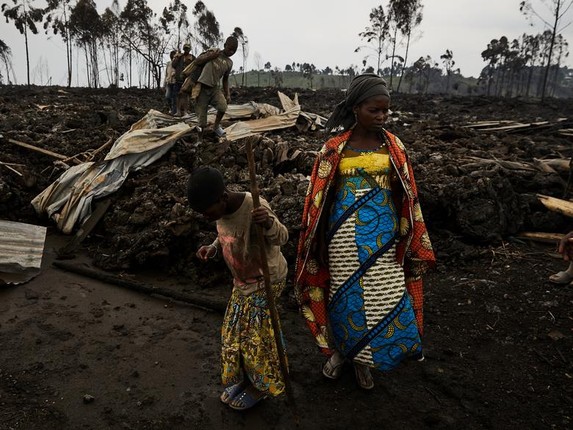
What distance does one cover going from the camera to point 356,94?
2082 mm

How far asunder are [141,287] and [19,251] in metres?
1.27

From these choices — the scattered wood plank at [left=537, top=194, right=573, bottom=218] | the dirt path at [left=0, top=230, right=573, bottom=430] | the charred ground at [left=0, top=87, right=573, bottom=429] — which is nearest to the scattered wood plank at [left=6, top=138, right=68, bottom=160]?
the charred ground at [left=0, top=87, right=573, bottom=429]

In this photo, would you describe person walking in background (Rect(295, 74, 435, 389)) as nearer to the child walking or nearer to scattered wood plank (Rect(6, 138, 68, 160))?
the child walking

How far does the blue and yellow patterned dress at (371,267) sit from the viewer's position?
2.07m

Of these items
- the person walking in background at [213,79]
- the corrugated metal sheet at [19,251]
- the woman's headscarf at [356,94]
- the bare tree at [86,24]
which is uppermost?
the bare tree at [86,24]

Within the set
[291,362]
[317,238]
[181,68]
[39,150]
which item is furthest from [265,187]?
[181,68]

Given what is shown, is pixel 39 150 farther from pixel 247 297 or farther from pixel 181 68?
pixel 247 297

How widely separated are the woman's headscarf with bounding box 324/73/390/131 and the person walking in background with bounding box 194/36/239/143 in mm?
3841

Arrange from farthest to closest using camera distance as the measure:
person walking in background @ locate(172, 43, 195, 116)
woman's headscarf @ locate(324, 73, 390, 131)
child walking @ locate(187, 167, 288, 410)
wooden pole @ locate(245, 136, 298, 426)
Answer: person walking in background @ locate(172, 43, 195, 116), woman's headscarf @ locate(324, 73, 390, 131), child walking @ locate(187, 167, 288, 410), wooden pole @ locate(245, 136, 298, 426)

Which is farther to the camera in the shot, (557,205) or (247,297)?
(557,205)

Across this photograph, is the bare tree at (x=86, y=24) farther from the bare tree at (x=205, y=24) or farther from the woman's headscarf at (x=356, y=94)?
the woman's headscarf at (x=356, y=94)

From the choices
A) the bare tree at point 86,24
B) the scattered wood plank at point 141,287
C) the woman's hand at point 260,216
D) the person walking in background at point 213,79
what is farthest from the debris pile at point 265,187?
the bare tree at point 86,24

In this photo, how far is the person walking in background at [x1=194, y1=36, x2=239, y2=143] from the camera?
5.90 m

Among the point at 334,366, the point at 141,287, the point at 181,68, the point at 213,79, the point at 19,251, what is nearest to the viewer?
the point at 334,366
